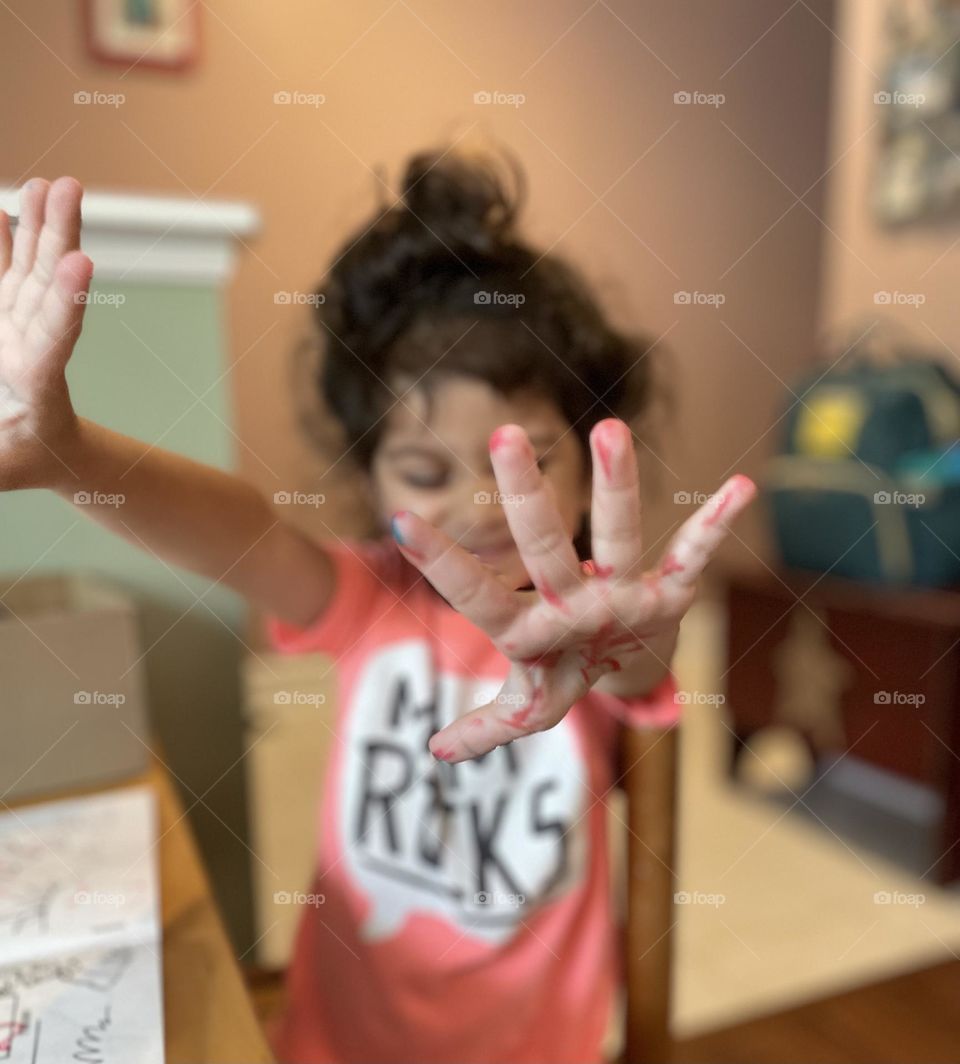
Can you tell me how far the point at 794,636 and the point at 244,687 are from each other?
0.99 meters

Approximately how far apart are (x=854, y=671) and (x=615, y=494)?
3.84 ft

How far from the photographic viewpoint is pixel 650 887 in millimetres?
413

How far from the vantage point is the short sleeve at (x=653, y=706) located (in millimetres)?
383

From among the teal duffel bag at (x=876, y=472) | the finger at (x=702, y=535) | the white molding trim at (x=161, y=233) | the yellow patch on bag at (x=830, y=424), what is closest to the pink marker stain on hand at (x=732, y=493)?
the finger at (x=702, y=535)

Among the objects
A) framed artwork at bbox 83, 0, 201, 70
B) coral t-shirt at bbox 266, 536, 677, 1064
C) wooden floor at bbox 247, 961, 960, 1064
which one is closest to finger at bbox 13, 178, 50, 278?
framed artwork at bbox 83, 0, 201, 70

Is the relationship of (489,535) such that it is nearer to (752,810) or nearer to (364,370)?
(364,370)

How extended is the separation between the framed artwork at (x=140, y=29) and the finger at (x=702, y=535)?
0.90ft

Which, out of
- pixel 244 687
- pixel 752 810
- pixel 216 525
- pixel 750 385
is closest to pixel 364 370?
pixel 216 525

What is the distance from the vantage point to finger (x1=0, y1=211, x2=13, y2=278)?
213 millimetres

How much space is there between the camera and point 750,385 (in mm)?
460

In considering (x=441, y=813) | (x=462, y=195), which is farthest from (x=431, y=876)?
(x=462, y=195)

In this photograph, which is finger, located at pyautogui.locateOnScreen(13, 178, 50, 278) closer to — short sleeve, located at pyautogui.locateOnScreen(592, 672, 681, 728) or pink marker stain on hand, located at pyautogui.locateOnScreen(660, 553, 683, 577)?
pink marker stain on hand, located at pyautogui.locateOnScreen(660, 553, 683, 577)

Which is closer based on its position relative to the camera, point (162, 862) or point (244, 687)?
point (162, 862)

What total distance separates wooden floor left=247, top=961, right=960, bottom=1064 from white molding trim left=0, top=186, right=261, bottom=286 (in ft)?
1.41
